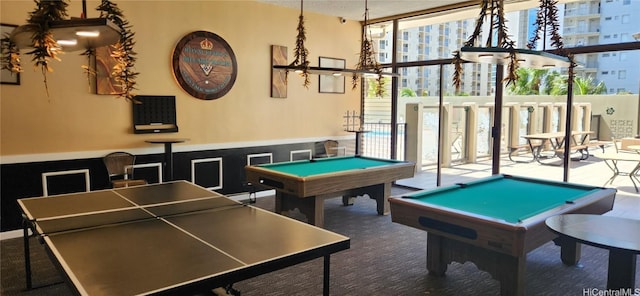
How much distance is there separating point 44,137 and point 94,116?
0.57 m

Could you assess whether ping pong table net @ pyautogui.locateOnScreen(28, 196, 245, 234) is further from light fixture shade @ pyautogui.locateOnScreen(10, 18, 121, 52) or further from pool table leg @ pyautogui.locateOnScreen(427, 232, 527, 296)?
pool table leg @ pyautogui.locateOnScreen(427, 232, 527, 296)

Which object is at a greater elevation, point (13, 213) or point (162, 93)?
point (162, 93)

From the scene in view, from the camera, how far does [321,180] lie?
464 cm

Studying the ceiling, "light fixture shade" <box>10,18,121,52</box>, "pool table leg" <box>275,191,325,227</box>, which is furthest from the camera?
the ceiling

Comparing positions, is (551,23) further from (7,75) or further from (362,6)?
(7,75)

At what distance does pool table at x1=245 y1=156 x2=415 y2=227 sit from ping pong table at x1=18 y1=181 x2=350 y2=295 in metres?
1.44

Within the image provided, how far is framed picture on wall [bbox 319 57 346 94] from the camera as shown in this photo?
7.49 metres

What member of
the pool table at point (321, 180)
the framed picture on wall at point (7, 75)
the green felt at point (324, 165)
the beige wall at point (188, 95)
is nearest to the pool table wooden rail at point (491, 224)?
the pool table at point (321, 180)

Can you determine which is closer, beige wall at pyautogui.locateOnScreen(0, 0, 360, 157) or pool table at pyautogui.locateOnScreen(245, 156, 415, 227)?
pool table at pyautogui.locateOnScreen(245, 156, 415, 227)

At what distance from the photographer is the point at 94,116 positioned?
17.0 ft

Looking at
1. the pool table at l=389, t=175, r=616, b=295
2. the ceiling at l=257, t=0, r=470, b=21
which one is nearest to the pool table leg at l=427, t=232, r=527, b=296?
the pool table at l=389, t=175, r=616, b=295

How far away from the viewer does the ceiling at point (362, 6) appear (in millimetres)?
6477

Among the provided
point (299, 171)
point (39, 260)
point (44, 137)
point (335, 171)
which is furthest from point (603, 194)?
point (44, 137)

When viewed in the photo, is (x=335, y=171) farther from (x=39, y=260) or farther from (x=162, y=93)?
(x=39, y=260)
